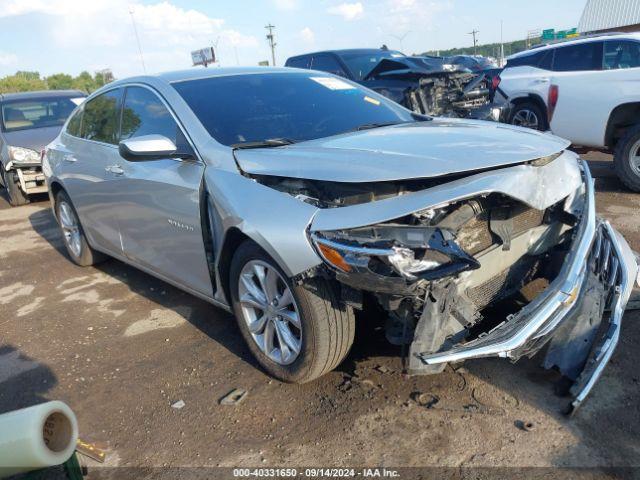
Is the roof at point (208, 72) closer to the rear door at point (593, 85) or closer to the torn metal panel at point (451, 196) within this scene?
the torn metal panel at point (451, 196)

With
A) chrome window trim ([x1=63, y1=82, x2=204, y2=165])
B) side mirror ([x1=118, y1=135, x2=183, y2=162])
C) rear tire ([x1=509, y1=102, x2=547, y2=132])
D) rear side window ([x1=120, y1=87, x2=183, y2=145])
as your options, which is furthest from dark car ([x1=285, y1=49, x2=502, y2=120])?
side mirror ([x1=118, y1=135, x2=183, y2=162])

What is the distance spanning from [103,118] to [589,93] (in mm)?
5772

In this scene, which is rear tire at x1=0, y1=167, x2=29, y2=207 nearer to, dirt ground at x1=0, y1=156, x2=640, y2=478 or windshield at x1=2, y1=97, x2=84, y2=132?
windshield at x1=2, y1=97, x2=84, y2=132

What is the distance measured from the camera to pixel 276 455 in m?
2.69

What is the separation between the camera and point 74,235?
5672 millimetres

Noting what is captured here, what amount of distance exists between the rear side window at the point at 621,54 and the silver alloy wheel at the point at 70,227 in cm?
651

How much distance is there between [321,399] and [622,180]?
520cm

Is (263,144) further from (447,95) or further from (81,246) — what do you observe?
(447,95)

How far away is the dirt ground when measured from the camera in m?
2.60

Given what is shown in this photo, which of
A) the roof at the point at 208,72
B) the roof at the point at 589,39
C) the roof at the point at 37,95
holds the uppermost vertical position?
the roof at the point at 208,72

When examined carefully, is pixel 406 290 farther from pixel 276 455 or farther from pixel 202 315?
pixel 202 315

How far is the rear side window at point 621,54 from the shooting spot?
6.78 meters

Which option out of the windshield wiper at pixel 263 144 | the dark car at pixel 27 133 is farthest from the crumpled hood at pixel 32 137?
the windshield wiper at pixel 263 144

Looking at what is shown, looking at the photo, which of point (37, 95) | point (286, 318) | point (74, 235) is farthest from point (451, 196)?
point (37, 95)
